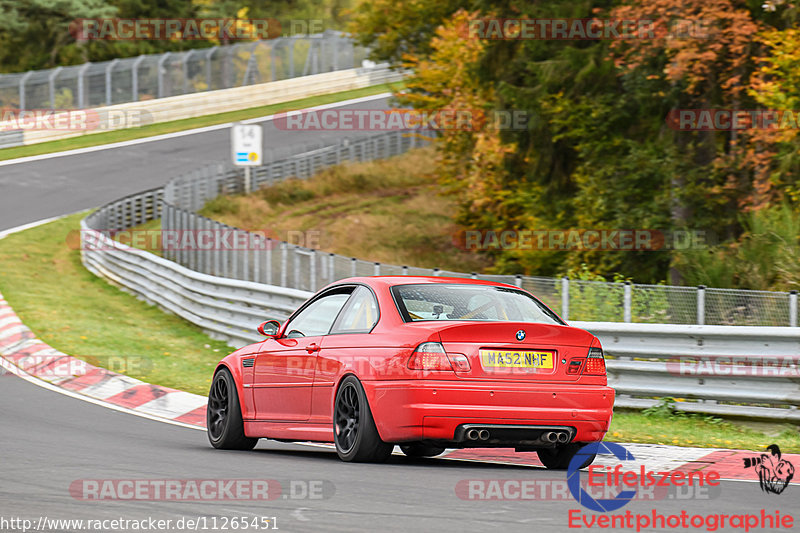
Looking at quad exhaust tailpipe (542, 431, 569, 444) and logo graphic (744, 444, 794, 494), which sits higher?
quad exhaust tailpipe (542, 431, 569, 444)

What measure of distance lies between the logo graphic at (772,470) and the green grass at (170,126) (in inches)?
1259

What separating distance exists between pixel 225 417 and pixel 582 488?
12.3 feet

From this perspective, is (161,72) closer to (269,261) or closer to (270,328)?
(269,261)

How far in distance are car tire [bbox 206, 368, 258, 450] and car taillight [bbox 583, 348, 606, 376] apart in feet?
10.4

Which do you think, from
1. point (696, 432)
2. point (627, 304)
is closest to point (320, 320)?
point (696, 432)

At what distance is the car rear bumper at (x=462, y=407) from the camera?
7.76 metres

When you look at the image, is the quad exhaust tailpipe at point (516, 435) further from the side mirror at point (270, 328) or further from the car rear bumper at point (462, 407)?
the side mirror at point (270, 328)

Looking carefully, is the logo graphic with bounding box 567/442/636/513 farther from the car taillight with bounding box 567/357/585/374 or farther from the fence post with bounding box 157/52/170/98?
the fence post with bounding box 157/52/170/98

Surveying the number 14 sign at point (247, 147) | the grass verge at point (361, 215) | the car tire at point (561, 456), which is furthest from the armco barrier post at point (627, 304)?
the number 14 sign at point (247, 147)

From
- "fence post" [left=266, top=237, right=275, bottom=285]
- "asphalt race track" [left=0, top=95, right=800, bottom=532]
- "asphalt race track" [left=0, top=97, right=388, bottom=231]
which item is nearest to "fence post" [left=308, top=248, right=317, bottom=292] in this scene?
"fence post" [left=266, top=237, right=275, bottom=285]

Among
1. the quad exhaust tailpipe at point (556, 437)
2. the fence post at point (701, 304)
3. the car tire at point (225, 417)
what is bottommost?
the car tire at point (225, 417)

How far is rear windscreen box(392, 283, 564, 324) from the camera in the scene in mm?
8430

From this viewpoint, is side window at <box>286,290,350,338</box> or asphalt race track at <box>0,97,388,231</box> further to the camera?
asphalt race track at <box>0,97,388,231</box>

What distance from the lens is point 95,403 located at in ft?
42.3
